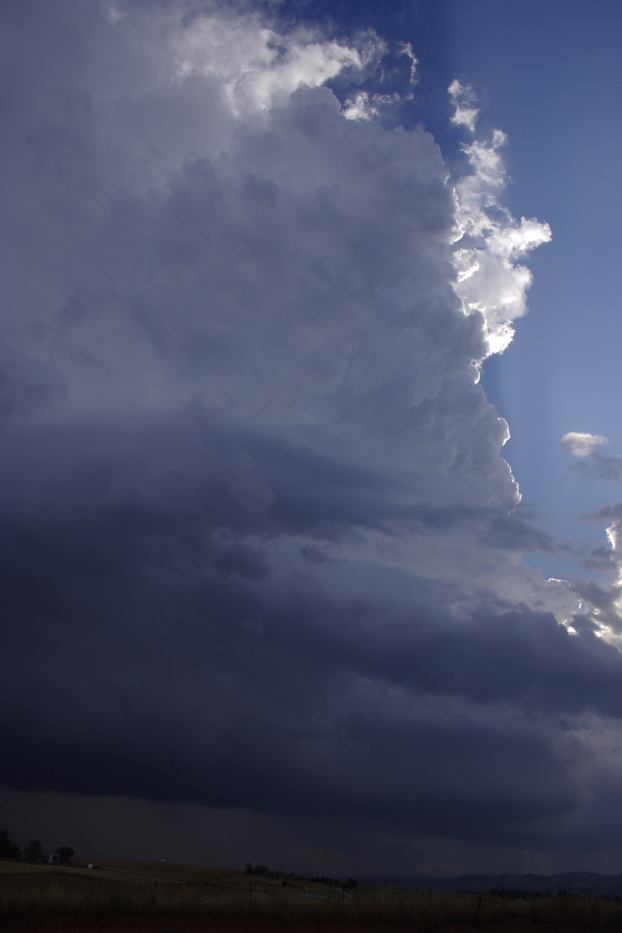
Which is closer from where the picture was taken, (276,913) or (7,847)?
(276,913)

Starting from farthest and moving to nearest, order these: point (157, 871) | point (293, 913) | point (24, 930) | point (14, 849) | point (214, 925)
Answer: point (14, 849) < point (157, 871) < point (293, 913) < point (214, 925) < point (24, 930)

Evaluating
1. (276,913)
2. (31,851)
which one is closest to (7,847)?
(31,851)

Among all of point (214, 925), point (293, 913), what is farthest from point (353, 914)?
point (214, 925)

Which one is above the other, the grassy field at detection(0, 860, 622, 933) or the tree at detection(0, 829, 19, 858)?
the grassy field at detection(0, 860, 622, 933)

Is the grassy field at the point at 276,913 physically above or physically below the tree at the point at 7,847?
above

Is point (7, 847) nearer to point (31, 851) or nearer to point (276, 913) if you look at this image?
point (31, 851)

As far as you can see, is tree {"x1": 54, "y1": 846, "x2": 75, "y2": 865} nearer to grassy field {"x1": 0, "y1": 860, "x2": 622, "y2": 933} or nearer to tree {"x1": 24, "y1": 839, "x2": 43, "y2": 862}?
tree {"x1": 24, "y1": 839, "x2": 43, "y2": 862}

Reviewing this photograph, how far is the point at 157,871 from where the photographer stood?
126 m

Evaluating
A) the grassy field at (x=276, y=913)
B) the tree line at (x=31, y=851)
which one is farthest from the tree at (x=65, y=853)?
the grassy field at (x=276, y=913)

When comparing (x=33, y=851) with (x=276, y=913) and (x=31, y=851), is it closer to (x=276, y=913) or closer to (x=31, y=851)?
(x=31, y=851)

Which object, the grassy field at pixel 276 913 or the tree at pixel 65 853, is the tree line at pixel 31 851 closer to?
the tree at pixel 65 853

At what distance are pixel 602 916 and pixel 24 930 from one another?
29.6m

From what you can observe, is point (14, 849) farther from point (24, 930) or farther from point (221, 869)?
point (24, 930)

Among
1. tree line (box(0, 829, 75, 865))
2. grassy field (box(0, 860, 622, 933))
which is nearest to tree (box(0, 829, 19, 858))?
tree line (box(0, 829, 75, 865))
